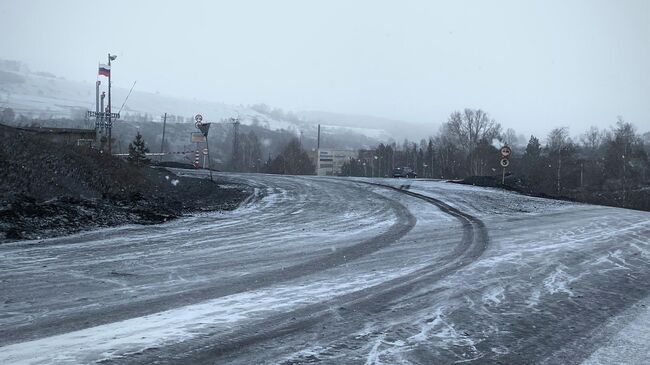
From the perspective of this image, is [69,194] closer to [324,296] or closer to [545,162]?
[324,296]

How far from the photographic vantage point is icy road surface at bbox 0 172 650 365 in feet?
14.0

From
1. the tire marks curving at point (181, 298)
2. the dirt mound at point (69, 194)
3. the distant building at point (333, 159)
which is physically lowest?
the tire marks curving at point (181, 298)

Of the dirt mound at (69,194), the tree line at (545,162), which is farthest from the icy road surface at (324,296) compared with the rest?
the tree line at (545,162)

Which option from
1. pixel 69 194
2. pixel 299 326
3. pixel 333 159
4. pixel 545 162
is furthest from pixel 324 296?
pixel 333 159

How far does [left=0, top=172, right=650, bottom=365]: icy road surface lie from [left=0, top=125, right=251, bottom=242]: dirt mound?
114 cm

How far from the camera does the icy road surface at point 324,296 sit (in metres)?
4.25

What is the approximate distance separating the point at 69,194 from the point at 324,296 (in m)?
9.73

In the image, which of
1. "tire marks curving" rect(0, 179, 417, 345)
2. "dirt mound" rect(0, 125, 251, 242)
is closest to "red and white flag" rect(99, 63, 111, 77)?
"dirt mound" rect(0, 125, 251, 242)

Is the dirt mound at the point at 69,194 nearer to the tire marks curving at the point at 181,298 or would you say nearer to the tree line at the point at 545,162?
the tire marks curving at the point at 181,298

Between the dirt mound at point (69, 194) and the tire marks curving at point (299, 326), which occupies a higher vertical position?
the dirt mound at point (69, 194)

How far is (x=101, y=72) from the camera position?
3020 centimetres

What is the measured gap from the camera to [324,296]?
5.83 meters

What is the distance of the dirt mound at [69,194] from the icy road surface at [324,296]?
114 centimetres

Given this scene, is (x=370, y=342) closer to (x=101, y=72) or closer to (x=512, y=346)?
(x=512, y=346)
